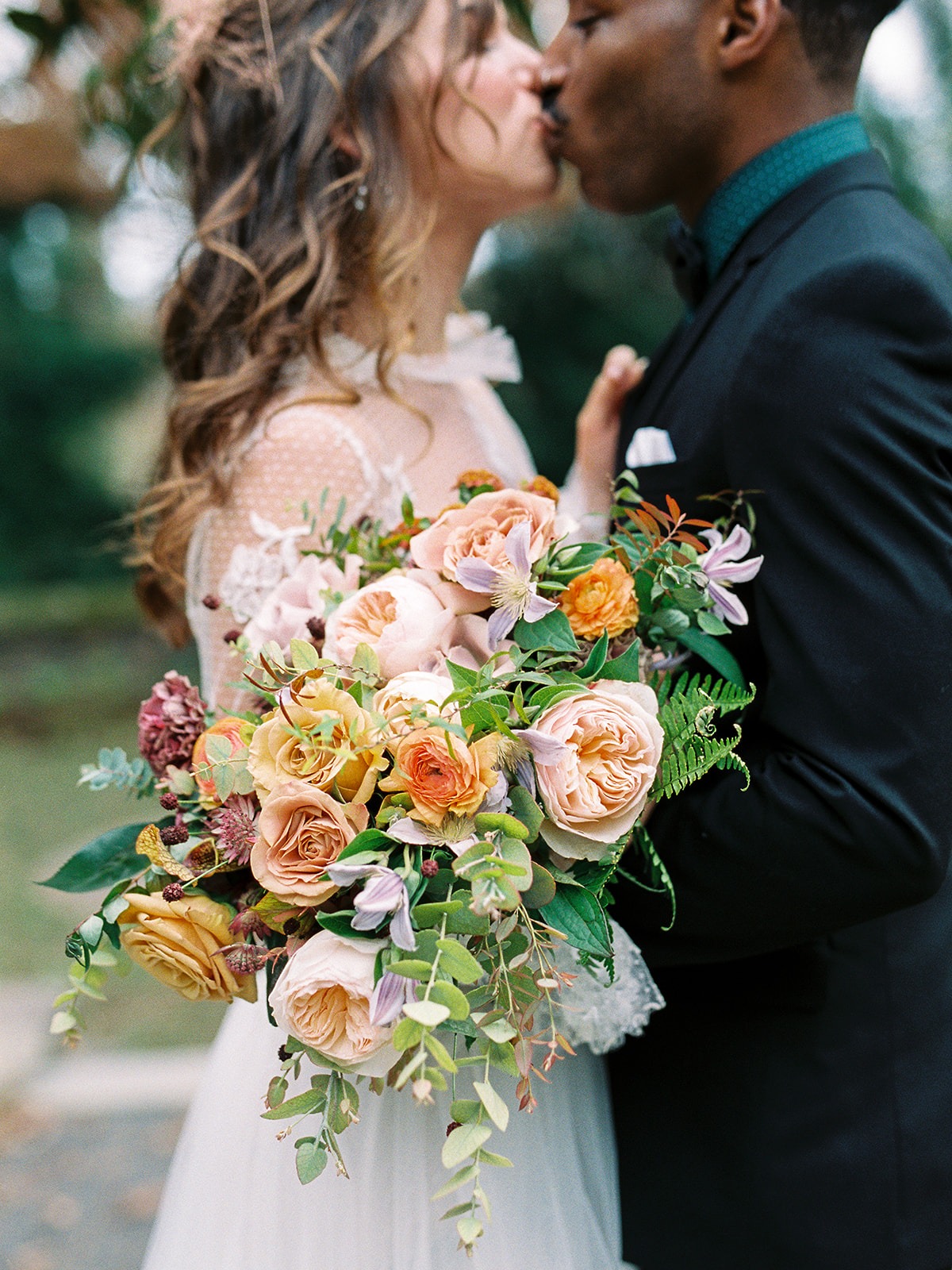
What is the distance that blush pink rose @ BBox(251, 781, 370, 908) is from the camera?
1.28 meters

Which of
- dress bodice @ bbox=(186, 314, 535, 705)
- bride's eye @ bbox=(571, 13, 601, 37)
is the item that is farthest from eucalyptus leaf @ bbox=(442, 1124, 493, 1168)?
bride's eye @ bbox=(571, 13, 601, 37)

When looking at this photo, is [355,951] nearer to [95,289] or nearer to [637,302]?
[637,302]

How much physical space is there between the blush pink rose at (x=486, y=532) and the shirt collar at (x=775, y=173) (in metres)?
0.82

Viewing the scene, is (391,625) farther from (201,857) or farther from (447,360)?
(447,360)

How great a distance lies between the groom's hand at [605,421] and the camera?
7.66 feet

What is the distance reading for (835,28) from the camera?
6.20 feet

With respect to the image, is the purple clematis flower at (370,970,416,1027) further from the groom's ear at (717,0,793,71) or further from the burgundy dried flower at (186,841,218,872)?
the groom's ear at (717,0,793,71)

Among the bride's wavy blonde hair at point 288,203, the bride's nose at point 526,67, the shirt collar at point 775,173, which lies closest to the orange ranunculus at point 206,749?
the bride's wavy blonde hair at point 288,203

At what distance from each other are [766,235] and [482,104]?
0.80 m

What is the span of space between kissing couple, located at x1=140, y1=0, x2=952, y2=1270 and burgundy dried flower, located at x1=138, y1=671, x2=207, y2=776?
1.28 feet

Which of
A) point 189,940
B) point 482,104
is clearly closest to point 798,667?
point 189,940

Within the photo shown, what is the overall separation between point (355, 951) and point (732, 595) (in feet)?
2.21

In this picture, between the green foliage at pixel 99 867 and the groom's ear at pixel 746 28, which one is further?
the groom's ear at pixel 746 28

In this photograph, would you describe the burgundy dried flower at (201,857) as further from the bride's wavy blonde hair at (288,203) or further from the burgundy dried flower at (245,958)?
the bride's wavy blonde hair at (288,203)
